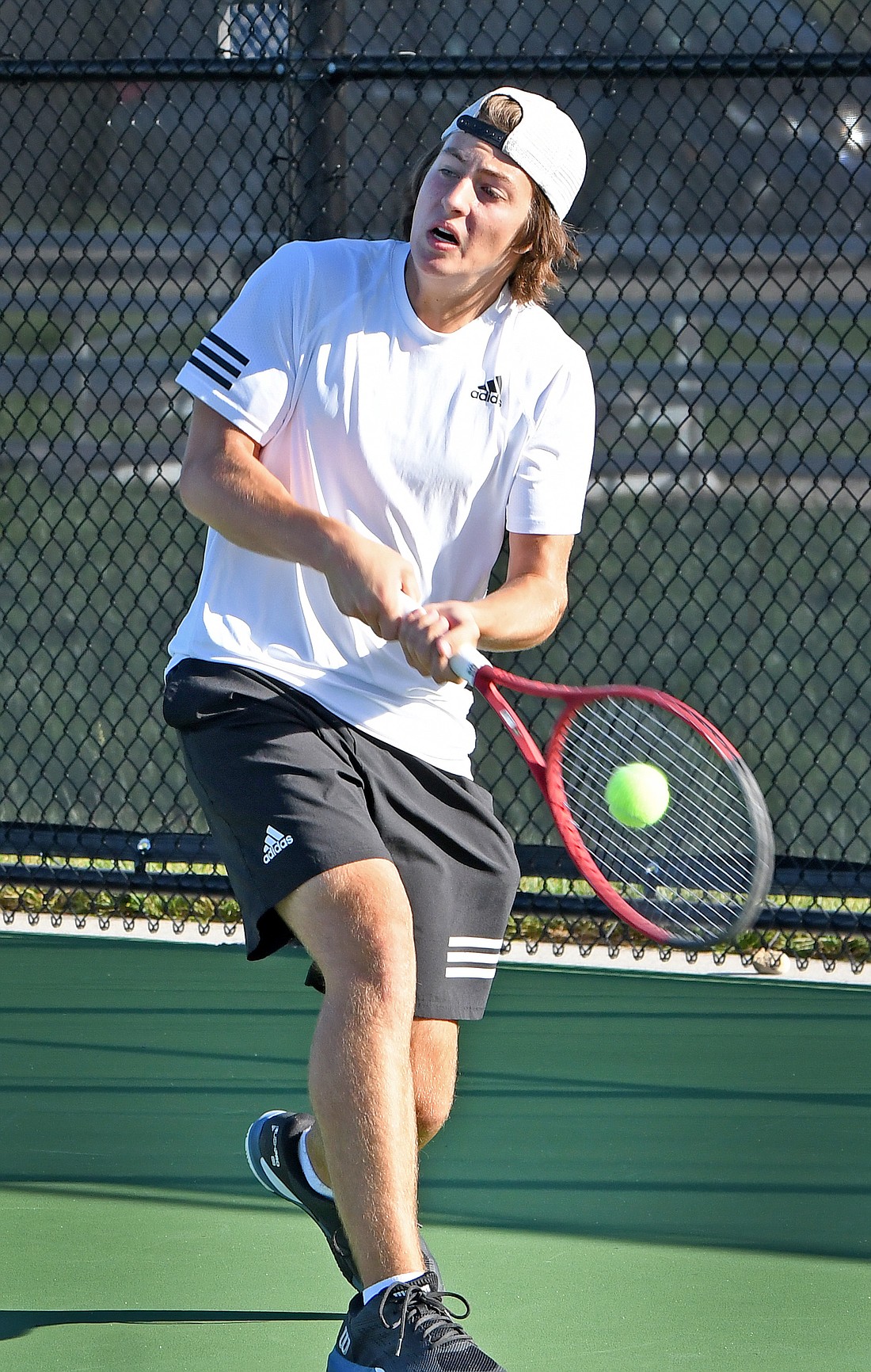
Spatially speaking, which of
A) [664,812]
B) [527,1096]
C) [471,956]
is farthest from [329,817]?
[527,1096]

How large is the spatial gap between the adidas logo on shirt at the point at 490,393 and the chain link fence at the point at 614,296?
2.42 meters

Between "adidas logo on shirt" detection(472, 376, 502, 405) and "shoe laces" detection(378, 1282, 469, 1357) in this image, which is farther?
"adidas logo on shirt" detection(472, 376, 502, 405)

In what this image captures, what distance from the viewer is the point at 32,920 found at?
500cm

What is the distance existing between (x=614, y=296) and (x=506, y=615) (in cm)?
291

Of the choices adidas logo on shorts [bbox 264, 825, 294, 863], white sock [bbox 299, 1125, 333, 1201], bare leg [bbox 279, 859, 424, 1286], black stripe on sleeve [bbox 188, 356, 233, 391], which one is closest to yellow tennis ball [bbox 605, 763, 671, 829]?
bare leg [bbox 279, 859, 424, 1286]

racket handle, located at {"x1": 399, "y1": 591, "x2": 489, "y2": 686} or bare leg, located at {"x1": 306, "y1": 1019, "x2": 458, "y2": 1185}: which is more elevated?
racket handle, located at {"x1": 399, "y1": 591, "x2": 489, "y2": 686}

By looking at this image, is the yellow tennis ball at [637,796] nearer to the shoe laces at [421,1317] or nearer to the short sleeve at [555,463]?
the short sleeve at [555,463]

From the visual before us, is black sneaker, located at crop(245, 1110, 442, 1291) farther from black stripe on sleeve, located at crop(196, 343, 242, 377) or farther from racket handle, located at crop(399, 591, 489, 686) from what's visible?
black stripe on sleeve, located at crop(196, 343, 242, 377)

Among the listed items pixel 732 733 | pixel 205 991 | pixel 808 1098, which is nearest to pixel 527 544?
pixel 808 1098

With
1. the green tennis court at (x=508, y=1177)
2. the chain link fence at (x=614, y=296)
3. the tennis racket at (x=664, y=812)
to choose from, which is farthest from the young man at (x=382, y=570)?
the chain link fence at (x=614, y=296)

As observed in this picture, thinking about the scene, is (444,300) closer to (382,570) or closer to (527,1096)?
(382,570)

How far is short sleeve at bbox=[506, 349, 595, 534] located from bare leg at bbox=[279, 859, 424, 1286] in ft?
1.99

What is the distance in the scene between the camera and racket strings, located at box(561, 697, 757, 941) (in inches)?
96.3

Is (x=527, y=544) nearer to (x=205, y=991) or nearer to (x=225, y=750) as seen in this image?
(x=225, y=750)
